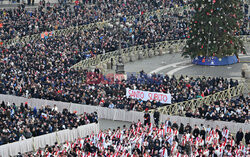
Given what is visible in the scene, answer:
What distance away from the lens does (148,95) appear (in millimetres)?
42406

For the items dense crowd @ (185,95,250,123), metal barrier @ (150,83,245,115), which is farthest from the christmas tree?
dense crowd @ (185,95,250,123)

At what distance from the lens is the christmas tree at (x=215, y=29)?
57219 millimetres

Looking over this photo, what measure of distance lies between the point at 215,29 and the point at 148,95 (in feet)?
57.3

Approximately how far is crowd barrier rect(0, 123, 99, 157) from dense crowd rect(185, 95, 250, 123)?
6.33 meters

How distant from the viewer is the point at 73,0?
268 ft

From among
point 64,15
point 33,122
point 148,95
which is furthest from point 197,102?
point 64,15

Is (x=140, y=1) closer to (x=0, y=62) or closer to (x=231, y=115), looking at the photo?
(x=0, y=62)

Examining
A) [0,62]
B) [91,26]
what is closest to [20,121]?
[0,62]

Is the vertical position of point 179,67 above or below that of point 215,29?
below

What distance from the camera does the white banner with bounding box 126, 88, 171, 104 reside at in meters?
41.7

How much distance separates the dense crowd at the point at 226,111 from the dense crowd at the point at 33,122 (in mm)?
6503

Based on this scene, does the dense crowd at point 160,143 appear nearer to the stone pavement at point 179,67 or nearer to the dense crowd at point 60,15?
the stone pavement at point 179,67

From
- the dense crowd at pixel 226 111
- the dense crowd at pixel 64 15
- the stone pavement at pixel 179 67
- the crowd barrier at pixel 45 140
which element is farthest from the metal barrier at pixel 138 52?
the dense crowd at pixel 226 111

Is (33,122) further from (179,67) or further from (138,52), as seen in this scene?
(138,52)
